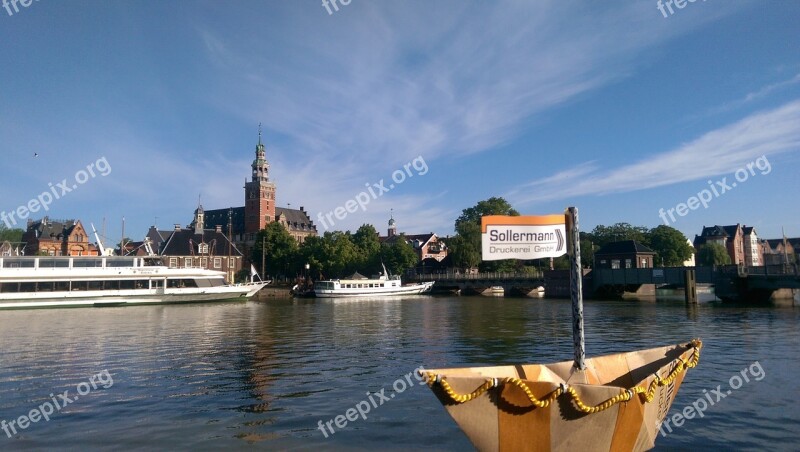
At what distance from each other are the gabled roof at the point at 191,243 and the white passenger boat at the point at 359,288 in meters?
37.2

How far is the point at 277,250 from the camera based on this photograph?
368 feet

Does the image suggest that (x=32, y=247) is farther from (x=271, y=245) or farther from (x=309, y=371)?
(x=309, y=371)

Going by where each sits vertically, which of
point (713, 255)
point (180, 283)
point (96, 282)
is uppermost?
point (713, 255)

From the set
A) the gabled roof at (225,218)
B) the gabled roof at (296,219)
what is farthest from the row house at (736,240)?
the gabled roof at (225,218)

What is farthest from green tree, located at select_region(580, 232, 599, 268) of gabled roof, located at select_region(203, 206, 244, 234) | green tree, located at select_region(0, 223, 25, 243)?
green tree, located at select_region(0, 223, 25, 243)

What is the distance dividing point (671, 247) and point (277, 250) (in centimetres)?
8976

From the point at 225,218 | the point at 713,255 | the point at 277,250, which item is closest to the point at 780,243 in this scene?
the point at 713,255

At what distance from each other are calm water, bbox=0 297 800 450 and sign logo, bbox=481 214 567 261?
5.09 m

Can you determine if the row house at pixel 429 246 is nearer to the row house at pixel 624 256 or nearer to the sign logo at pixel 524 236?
the row house at pixel 624 256

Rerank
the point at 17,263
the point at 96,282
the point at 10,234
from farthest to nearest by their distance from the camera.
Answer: the point at 10,234, the point at 96,282, the point at 17,263

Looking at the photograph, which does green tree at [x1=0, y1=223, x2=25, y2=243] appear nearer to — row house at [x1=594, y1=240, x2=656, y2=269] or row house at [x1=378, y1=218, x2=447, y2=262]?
row house at [x1=378, y1=218, x2=447, y2=262]

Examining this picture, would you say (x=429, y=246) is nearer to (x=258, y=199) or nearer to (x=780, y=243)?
(x=258, y=199)

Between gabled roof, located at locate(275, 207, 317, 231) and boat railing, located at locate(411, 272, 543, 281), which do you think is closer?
boat railing, located at locate(411, 272, 543, 281)

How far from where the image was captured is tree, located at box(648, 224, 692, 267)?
116 meters
